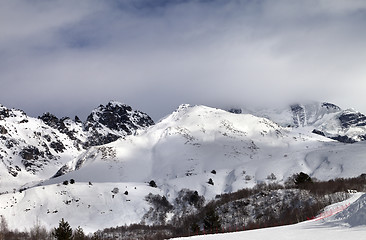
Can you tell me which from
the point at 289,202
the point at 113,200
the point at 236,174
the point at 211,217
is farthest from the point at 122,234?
the point at 236,174

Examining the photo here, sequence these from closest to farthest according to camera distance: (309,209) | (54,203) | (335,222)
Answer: (335,222) < (309,209) < (54,203)

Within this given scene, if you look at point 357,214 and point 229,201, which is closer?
point 357,214

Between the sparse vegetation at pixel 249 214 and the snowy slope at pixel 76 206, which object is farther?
the snowy slope at pixel 76 206

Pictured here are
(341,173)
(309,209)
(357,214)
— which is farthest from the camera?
(341,173)

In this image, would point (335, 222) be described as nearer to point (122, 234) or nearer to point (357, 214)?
point (357, 214)

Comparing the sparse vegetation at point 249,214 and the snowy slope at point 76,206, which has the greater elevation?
the snowy slope at point 76,206

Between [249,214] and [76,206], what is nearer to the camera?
[249,214]

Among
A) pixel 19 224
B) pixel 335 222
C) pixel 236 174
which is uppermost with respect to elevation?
pixel 236 174

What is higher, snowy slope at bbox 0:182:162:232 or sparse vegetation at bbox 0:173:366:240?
snowy slope at bbox 0:182:162:232

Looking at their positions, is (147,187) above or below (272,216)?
above

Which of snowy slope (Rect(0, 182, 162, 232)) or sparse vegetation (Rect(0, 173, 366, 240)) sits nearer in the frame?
sparse vegetation (Rect(0, 173, 366, 240))

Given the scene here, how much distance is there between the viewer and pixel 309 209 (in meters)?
103

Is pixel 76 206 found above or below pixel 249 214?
above

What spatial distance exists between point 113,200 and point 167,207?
22.7m
